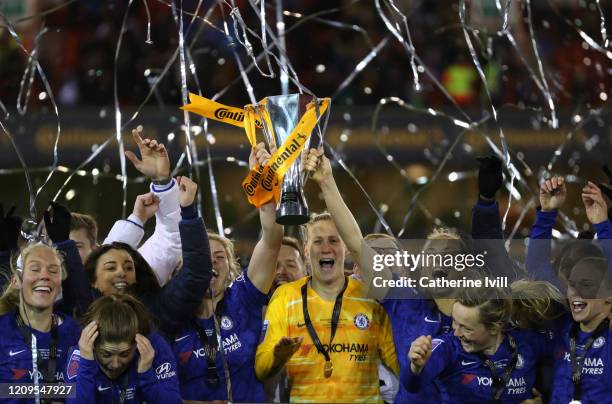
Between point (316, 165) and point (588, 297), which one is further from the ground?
point (316, 165)

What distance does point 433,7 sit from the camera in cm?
1298

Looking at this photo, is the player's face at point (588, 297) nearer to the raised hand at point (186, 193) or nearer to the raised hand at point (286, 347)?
the raised hand at point (286, 347)

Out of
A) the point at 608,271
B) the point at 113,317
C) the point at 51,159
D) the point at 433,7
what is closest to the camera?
the point at 113,317

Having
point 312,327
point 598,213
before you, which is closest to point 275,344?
point 312,327

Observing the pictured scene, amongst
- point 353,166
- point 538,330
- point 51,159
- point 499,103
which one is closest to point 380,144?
point 353,166

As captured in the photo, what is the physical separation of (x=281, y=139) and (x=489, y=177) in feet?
3.11

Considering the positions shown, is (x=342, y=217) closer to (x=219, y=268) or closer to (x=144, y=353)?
(x=219, y=268)

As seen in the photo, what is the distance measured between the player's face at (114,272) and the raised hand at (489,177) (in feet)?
5.24

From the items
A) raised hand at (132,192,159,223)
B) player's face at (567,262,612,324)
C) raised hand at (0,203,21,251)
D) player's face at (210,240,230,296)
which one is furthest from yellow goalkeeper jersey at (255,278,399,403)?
raised hand at (0,203,21,251)

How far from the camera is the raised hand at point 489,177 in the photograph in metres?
5.38

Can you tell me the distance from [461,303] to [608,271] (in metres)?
0.69

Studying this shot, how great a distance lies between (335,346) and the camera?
5184 mm

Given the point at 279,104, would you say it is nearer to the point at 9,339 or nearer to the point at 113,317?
the point at 113,317

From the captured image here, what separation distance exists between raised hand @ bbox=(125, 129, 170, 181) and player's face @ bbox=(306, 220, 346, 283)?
Result: 76cm
